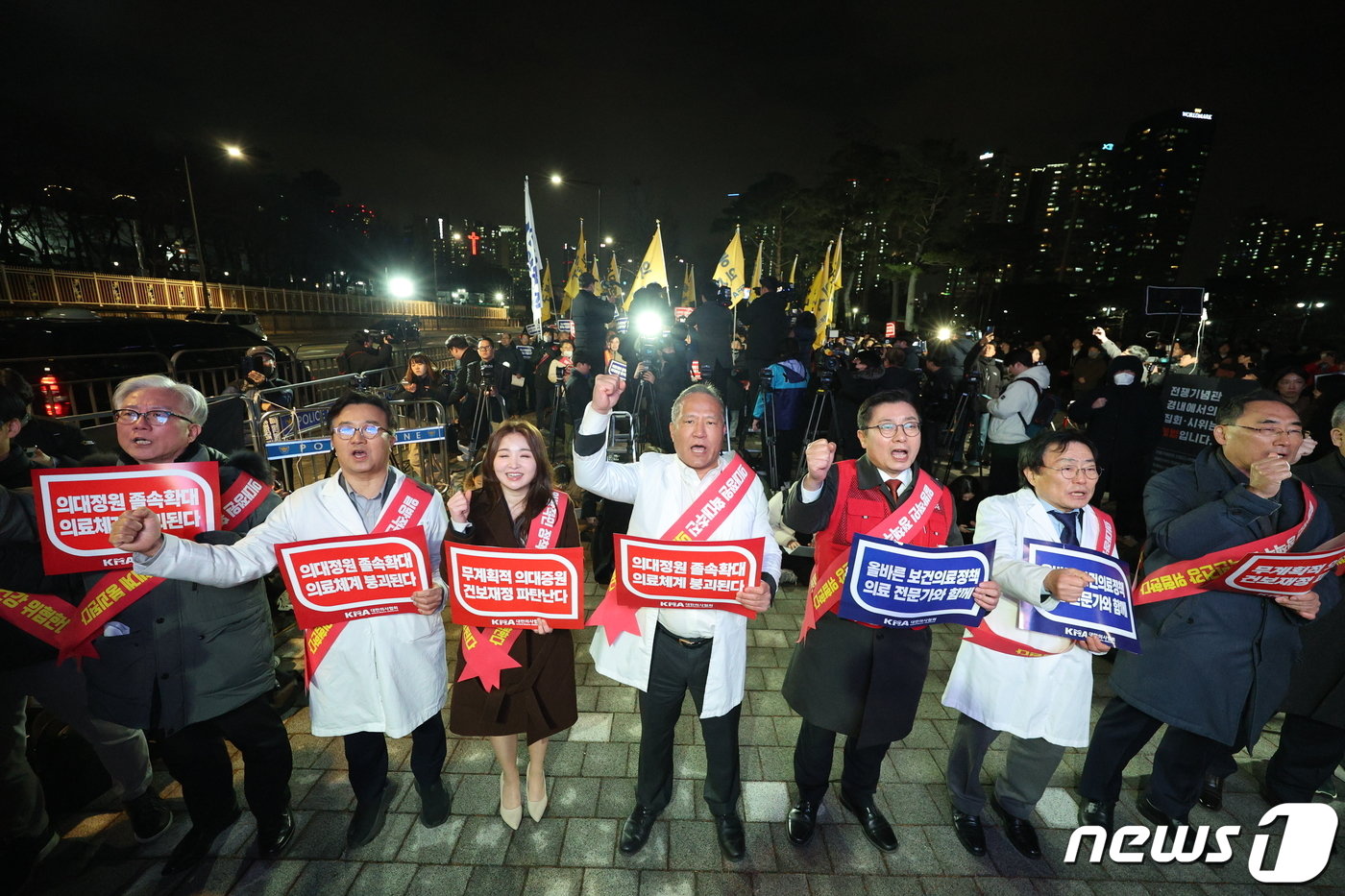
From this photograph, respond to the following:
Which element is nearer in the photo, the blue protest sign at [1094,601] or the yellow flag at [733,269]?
the blue protest sign at [1094,601]

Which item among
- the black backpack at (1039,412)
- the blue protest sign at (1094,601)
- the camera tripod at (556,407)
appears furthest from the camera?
the camera tripod at (556,407)

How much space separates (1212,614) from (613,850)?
338 centimetres

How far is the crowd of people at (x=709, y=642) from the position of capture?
2.74m

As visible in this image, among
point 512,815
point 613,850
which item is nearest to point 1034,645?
point 613,850

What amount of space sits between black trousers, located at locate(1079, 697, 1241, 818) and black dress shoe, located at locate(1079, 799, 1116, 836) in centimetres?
4

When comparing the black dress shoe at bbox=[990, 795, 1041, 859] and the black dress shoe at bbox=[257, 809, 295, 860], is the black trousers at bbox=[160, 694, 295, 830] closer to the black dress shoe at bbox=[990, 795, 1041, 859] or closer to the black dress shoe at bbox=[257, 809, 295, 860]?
the black dress shoe at bbox=[257, 809, 295, 860]

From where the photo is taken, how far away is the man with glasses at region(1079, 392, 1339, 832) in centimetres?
275

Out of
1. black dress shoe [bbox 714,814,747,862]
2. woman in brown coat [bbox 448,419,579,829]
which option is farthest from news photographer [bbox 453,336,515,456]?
black dress shoe [bbox 714,814,747,862]

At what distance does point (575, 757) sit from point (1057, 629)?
2.90 m

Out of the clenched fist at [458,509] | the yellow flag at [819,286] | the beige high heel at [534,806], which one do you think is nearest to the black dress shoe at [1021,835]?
the beige high heel at [534,806]

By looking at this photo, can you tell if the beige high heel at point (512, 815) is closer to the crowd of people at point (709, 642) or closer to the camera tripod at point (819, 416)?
the crowd of people at point (709, 642)

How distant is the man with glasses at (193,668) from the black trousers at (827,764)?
280 cm

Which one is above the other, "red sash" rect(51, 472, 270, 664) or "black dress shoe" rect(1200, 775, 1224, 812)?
"red sash" rect(51, 472, 270, 664)

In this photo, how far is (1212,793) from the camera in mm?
3438
